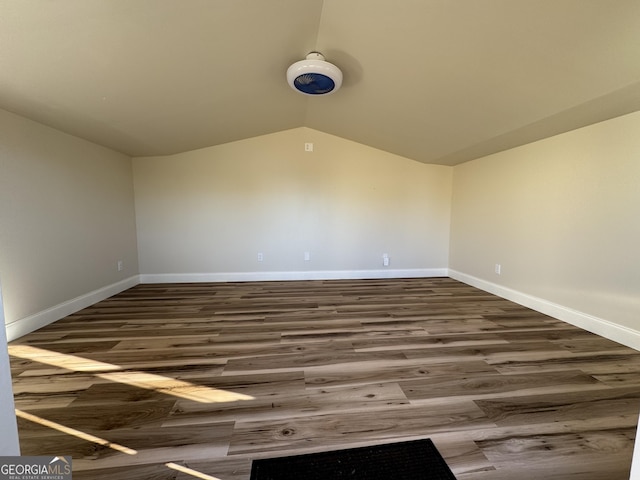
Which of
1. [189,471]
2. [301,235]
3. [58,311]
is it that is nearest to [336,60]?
[301,235]

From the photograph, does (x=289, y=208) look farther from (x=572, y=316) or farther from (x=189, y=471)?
(x=572, y=316)

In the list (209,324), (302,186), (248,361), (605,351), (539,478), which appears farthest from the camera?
(302,186)

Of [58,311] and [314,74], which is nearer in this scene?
[314,74]

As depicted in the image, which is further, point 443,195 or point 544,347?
point 443,195

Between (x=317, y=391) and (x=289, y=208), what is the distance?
9.46 ft

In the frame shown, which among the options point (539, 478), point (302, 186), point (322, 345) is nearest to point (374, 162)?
point (302, 186)

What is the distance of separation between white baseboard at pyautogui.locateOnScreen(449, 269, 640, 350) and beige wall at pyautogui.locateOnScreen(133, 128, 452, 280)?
3.82ft

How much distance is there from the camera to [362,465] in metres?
1.08

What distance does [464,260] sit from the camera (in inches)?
158

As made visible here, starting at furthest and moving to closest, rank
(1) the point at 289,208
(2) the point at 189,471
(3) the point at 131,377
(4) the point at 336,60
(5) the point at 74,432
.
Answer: (1) the point at 289,208 → (4) the point at 336,60 → (3) the point at 131,377 → (5) the point at 74,432 → (2) the point at 189,471

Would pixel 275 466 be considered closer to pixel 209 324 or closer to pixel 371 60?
pixel 209 324

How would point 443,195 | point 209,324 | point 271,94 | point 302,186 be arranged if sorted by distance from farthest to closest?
point 443,195 → point 302,186 → point 271,94 → point 209,324

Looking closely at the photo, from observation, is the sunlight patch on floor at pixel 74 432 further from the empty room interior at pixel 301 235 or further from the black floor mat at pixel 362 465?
the black floor mat at pixel 362 465

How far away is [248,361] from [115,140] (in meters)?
2.91
